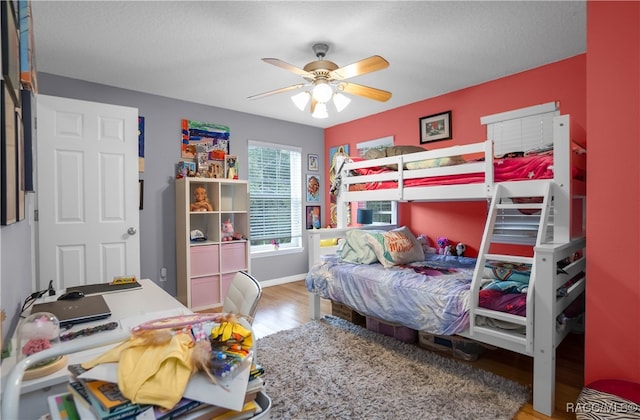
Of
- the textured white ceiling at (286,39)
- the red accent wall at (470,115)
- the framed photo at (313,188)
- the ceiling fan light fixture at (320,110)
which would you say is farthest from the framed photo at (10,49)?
the framed photo at (313,188)

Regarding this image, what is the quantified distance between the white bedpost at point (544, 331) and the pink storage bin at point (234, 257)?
3.03m

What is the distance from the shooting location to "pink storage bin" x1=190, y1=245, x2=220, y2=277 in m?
3.64

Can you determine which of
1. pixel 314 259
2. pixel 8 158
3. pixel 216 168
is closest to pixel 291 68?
pixel 8 158

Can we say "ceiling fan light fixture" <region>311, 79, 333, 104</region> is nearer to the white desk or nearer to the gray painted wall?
the white desk

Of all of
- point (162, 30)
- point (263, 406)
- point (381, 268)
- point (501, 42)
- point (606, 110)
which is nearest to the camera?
point (263, 406)

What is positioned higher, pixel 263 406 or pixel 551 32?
pixel 551 32

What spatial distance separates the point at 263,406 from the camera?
0.79m

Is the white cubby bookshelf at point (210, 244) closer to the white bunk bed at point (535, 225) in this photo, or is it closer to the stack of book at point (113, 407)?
the white bunk bed at point (535, 225)

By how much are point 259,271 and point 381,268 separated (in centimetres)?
221

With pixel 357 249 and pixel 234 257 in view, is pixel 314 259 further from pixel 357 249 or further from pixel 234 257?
pixel 234 257

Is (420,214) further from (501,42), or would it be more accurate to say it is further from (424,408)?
(424,408)

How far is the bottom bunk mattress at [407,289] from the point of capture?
7.00 ft

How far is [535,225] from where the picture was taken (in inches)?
115

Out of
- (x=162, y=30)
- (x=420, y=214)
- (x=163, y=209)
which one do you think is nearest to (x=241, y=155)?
(x=163, y=209)
